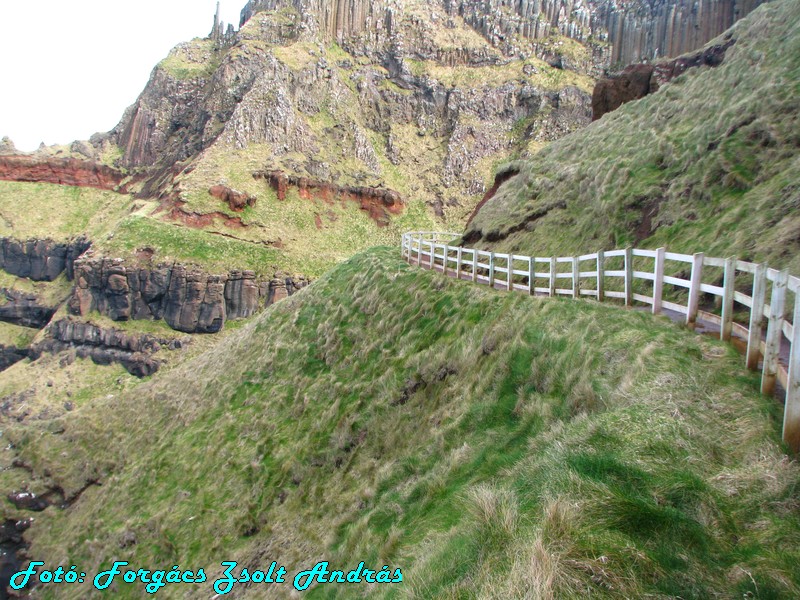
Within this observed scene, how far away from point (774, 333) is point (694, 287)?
10.2 ft

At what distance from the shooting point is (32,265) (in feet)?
232

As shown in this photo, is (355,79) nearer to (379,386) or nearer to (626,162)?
(626,162)

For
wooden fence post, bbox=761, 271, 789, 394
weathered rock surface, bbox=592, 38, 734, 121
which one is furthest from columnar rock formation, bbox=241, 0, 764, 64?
wooden fence post, bbox=761, 271, 789, 394

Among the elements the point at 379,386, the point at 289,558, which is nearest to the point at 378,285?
the point at 379,386

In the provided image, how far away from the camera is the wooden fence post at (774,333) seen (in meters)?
5.55

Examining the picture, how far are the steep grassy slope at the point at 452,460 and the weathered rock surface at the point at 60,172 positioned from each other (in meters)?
74.8

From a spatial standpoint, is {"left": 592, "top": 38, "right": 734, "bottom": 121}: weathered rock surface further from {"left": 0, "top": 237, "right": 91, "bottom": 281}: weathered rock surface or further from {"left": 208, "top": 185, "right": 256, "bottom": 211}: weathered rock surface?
{"left": 0, "top": 237, "right": 91, "bottom": 281}: weathered rock surface

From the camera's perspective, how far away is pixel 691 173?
583 inches

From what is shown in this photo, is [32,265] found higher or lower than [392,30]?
lower

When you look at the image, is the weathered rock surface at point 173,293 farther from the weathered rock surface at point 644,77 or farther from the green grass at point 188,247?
the weathered rock surface at point 644,77

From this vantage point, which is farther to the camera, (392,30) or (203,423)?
(392,30)

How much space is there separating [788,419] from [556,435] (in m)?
2.44

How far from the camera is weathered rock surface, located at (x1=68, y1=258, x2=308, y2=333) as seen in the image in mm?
56969

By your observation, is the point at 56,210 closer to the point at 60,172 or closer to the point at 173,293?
the point at 60,172
